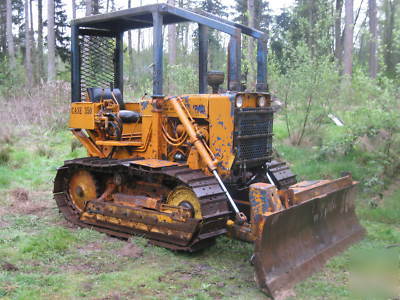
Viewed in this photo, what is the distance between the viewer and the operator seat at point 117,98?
Result: 23.0 ft

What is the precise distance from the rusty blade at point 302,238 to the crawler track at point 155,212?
0.77m

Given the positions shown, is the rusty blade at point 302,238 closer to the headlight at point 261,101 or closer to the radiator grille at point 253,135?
the radiator grille at point 253,135

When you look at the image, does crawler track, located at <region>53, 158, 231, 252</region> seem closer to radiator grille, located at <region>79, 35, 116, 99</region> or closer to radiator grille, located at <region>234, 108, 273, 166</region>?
radiator grille, located at <region>234, 108, 273, 166</region>

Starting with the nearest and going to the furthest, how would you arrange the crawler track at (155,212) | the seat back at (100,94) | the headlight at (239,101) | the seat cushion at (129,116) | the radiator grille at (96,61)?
the crawler track at (155,212)
the headlight at (239,101)
the seat cushion at (129,116)
the seat back at (100,94)
the radiator grille at (96,61)

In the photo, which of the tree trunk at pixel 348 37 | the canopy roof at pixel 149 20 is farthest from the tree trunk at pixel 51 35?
the canopy roof at pixel 149 20

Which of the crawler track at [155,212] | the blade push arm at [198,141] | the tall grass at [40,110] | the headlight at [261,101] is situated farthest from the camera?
the tall grass at [40,110]

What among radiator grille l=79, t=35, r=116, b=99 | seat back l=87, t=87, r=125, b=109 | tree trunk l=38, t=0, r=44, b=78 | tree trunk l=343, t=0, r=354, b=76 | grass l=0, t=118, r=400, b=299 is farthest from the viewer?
tree trunk l=38, t=0, r=44, b=78

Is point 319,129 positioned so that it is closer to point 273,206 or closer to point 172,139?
point 172,139

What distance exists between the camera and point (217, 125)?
5.89 m

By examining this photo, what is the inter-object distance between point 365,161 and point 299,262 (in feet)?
15.9

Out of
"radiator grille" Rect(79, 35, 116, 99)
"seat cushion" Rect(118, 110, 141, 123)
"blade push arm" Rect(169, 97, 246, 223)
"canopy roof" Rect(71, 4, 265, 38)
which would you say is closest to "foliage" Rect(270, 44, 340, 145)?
"canopy roof" Rect(71, 4, 265, 38)

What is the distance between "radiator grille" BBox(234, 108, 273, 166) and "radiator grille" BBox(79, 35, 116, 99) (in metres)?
2.94

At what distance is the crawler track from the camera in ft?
17.6

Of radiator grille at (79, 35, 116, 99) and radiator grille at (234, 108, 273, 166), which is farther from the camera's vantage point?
radiator grille at (79, 35, 116, 99)
